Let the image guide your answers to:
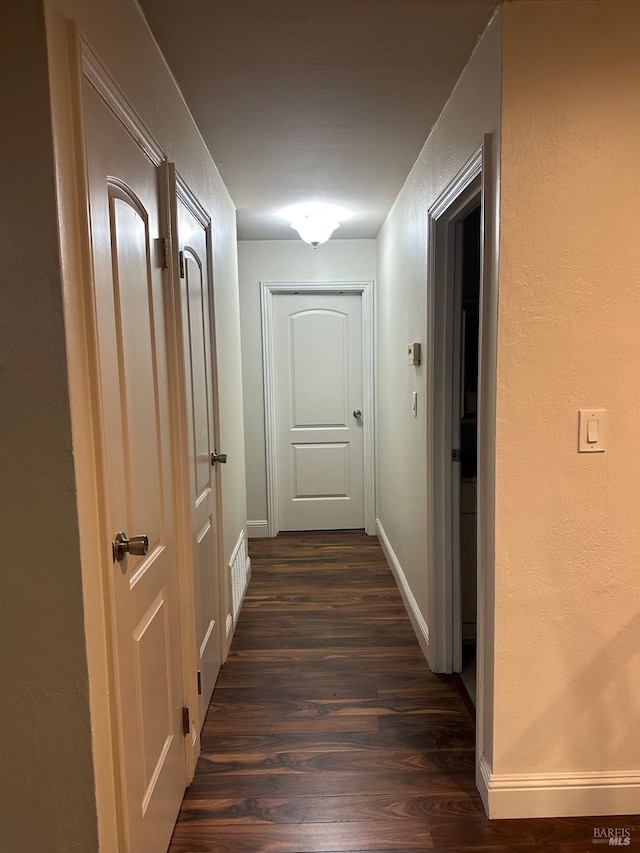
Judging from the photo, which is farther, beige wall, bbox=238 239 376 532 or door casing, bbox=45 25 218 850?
beige wall, bbox=238 239 376 532

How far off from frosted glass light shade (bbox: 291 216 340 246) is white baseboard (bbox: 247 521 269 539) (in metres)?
2.23

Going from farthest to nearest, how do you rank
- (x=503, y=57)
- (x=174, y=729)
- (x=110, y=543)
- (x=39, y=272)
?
(x=174, y=729) < (x=503, y=57) < (x=110, y=543) < (x=39, y=272)

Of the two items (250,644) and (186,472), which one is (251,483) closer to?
(250,644)

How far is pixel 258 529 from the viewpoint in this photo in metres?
4.59

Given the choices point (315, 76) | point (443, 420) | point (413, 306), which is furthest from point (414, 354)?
point (315, 76)

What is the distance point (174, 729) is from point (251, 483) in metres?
2.83

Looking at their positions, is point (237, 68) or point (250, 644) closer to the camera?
point (237, 68)

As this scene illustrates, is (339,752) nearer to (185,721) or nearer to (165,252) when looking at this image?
(185,721)

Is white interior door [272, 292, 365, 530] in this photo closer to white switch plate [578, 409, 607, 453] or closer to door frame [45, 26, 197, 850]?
white switch plate [578, 409, 607, 453]

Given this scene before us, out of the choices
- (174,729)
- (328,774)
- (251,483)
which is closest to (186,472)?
(174,729)

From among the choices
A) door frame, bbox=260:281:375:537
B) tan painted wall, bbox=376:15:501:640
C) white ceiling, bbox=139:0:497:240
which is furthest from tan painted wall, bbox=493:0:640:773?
door frame, bbox=260:281:375:537

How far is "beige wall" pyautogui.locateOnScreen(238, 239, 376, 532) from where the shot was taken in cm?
438

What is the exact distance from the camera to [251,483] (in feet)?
14.9

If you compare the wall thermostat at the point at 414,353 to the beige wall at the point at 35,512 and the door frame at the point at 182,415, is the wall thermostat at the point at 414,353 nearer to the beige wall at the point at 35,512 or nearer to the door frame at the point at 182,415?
the door frame at the point at 182,415
